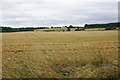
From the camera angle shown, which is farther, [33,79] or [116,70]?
[116,70]

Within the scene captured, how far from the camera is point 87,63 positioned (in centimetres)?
639

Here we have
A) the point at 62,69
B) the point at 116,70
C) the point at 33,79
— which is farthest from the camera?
the point at 62,69

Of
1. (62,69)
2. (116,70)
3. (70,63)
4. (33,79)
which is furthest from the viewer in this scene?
(70,63)

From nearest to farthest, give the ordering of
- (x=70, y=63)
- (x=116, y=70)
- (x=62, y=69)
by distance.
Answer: (x=116, y=70), (x=62, y=69), (x=70, y=63)

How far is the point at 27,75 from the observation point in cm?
506

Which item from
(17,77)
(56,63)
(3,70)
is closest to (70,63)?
(56,63)

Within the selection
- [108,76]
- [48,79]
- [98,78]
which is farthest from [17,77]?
[108,76]

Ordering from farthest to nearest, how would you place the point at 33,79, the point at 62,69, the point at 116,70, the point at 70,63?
the point at 70,63 < the point at 62,69 < the point at 116,70 < the point at 33,79

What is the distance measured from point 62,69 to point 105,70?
174 cm

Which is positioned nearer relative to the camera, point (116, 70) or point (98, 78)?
point (98, 78)

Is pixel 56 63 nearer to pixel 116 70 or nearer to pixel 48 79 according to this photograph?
pixel 48 79

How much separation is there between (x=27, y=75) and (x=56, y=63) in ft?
5.55

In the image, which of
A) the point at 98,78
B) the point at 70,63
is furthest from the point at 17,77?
the point at 98,78

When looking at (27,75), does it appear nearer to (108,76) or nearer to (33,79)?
(33,79)
